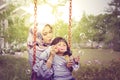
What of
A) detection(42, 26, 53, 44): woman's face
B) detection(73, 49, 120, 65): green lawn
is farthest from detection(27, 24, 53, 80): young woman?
detection(73, 49, 120, 65): green lawn

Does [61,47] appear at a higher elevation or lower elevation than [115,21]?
lower

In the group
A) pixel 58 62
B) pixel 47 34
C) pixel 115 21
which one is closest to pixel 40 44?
pixel 47 34

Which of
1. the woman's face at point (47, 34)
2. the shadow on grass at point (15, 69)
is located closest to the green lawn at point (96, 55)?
the woman's face at point (47, 34)

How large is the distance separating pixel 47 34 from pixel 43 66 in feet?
0.90

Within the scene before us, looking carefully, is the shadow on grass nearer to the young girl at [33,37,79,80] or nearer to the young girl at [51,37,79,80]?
the young girl at [33,37,79,80]

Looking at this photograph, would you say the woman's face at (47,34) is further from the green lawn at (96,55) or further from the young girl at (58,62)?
the green lawn at (96,55)

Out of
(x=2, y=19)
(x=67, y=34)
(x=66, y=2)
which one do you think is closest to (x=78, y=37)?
(x=67, y=34)

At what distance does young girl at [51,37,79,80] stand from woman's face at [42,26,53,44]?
0.15 ft

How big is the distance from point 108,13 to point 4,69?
1021 millimetres

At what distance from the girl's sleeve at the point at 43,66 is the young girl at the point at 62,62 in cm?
6

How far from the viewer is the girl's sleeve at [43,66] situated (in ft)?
10.2

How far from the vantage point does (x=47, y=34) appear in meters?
3.17

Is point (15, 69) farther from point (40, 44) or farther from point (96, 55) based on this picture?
point (96, 55)

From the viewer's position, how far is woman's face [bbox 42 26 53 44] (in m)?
3.16
